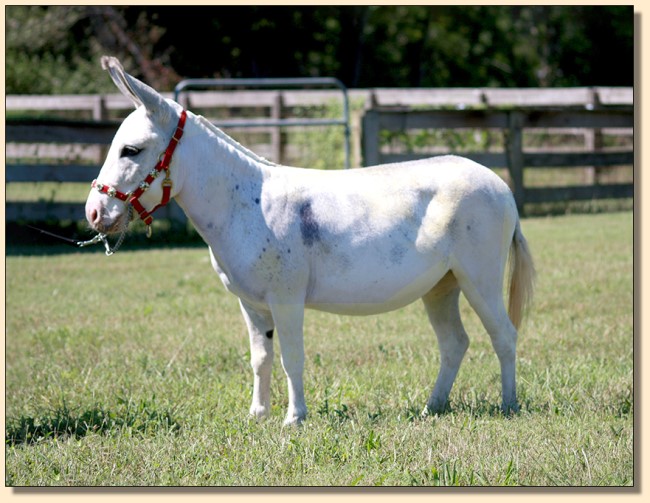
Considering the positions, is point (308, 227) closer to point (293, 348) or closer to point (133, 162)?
point (293, 348)

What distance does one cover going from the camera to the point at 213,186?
5.47 meters

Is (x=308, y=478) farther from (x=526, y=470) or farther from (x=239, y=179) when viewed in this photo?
(x=239, y=179)

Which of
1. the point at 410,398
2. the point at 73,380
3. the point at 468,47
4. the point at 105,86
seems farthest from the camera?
the point at 468,47

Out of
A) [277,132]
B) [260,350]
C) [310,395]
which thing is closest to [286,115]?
[277,132]

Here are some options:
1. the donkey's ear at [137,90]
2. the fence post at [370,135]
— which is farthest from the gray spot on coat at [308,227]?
the fence post at [370,135]

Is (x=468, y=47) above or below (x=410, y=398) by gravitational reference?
above

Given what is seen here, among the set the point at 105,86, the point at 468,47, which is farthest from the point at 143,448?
the point at 468,47

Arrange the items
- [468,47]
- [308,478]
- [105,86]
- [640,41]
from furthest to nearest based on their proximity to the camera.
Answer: [468,47] < [105,86] < [640,41] < [308,478]

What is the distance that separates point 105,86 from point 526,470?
72.4ft

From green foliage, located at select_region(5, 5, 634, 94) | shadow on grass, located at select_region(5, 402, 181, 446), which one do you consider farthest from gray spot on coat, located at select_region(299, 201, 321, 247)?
green foliage, located at select_region(5, 5, 634, 94)

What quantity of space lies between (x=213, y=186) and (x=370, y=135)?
10.0 metres

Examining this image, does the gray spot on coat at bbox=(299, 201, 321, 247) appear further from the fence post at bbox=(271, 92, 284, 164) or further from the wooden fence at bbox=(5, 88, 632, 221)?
the fence post at bbox=(271, 92, 284, 164)

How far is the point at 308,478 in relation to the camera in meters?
4.60

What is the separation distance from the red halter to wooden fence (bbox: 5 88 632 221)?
335 inches
